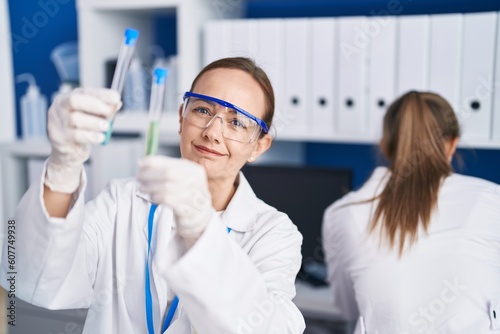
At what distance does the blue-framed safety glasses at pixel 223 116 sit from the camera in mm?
1137

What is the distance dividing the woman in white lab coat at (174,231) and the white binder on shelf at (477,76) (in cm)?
91

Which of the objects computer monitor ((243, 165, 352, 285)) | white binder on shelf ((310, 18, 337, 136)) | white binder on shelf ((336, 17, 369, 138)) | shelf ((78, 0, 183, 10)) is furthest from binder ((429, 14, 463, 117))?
shelf ((78, 0, 183, 10))

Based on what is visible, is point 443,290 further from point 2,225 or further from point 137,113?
point 2,225

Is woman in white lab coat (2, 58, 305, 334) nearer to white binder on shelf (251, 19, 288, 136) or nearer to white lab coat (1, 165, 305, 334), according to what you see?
white lab coat (1, 165, 305, 334)

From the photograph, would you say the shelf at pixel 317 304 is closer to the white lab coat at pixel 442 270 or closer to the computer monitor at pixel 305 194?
the computer monitor at pixel 305 194

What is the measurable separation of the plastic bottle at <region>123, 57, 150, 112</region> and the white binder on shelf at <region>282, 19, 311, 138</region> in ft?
2.17

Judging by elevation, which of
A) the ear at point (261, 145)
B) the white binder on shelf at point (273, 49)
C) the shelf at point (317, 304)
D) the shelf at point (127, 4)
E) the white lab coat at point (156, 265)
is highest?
the shelf at point (127, 4)

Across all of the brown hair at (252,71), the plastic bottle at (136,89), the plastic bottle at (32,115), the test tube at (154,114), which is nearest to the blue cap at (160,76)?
the test tube at (154,114)

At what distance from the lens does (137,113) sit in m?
2.32

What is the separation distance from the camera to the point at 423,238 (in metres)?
1.52

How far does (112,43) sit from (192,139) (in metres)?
1.47

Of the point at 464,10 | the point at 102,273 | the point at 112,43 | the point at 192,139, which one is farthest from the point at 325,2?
the point at 102,273

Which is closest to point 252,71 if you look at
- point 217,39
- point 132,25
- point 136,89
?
point 217,39

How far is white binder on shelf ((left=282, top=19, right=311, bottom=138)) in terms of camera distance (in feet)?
6.64
